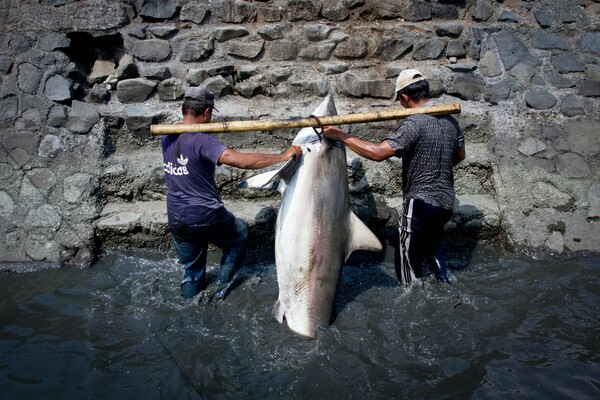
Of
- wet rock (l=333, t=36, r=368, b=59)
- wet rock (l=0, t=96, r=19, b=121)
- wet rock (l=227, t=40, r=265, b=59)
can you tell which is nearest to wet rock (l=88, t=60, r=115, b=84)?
wet rock (l=0, t=96, r=19, b=121)

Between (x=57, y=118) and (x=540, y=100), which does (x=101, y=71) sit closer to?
(x=57, y=118)

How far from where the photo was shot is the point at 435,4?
6504mm

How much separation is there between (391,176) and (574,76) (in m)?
2.81

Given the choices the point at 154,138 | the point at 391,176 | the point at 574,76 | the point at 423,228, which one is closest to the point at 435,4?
the point at 574,76

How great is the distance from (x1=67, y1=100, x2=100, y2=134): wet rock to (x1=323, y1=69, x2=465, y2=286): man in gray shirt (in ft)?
10.5

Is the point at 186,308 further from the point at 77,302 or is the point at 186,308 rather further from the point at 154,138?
the point at 154,138

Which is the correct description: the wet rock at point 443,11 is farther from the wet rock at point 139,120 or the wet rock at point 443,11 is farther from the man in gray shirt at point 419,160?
the wet rock at point 139,120

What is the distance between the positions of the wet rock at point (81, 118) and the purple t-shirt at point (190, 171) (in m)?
2.03

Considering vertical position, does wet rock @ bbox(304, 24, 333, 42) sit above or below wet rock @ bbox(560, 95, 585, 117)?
above

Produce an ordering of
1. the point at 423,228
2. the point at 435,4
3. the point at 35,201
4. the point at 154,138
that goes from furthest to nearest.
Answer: the point at 435,4, the point at 154,138, the point at 35,201, the point at 423,228

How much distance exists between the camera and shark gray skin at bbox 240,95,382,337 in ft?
13.6

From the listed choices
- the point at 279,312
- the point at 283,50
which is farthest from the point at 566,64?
the point at 279,312

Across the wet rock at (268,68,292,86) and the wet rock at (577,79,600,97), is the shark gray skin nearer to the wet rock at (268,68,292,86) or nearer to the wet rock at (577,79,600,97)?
the wet rock at (268,68,292,86)

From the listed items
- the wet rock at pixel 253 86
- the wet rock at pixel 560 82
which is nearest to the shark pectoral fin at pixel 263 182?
the wet rock at pixel 253 86
